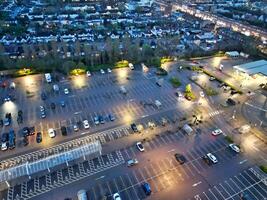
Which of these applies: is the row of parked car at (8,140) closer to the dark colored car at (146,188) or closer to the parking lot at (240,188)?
the dark colored car at (146,188)

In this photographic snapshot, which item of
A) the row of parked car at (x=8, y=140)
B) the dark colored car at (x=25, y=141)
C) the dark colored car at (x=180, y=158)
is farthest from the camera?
the dark colored car at (x=25, y=141)

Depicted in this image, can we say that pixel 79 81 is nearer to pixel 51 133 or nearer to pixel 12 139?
pixel 51 133

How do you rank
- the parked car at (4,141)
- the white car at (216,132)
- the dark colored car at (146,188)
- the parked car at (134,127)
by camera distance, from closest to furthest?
the dark colored car at (146,188) → the parked car at (4,141) → the white car at (216,132) → the parked car at (134,127)

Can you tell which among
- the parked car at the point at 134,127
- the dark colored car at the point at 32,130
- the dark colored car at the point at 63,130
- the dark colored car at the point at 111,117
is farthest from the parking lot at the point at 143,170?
the dark colored car at the point at 32,130

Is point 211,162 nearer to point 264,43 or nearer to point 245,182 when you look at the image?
point 245,182

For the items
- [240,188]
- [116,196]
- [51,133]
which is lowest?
[240,188]

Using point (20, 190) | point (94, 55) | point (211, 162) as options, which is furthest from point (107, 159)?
point (94, 55)

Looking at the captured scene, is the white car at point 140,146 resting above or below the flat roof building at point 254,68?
→ below

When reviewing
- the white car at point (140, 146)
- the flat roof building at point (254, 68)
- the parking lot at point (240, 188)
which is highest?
the flat roof building at point (254, 68)

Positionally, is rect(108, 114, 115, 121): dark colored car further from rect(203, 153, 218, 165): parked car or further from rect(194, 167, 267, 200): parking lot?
rect(194, 167, 267, 200): parking lot

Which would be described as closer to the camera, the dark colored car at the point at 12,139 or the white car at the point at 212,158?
the white car at the point at 212,158

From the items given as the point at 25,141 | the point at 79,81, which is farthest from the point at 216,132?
the point at 79,81

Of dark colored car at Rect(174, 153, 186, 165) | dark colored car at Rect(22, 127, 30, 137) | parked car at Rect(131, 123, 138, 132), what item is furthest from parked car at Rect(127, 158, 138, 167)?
dark colored car at Rect(22, 127, 30, 137)
